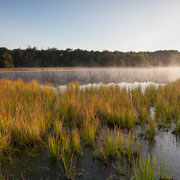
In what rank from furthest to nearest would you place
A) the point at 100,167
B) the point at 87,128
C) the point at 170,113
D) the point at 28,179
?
the point at 170,113
the point at 87,128
the point at 100,167
the point at 28,179

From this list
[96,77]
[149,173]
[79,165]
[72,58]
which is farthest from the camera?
[72,58]

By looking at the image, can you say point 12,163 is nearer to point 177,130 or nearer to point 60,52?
point 177,130

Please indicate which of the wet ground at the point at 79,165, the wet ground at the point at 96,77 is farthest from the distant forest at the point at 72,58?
the wet ground at the point at 79,165

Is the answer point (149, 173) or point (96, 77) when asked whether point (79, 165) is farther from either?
point (96, 77)

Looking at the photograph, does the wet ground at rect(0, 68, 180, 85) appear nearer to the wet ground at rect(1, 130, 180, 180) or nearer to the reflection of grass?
the wet ground at rect(1, 130, 180, 180)

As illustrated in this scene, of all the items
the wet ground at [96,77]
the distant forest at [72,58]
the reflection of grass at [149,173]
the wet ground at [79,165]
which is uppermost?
the distant forest at [72,58]

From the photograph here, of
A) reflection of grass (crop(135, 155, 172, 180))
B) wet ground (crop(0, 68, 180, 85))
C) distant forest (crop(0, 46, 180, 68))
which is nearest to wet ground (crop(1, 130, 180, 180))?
reflection of grass (crop(135, 155, 172, 180))

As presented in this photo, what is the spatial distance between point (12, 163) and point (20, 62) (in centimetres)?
6818

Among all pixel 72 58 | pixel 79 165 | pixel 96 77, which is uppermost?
pixel 72 58

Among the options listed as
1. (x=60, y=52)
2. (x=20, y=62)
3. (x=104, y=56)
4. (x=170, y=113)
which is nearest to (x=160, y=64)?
(x=104, y=56)

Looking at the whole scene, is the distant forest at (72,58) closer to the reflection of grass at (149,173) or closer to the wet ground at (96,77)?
the wet ground at (96,77)

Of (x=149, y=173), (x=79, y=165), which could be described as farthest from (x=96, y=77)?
(x=149, y=173)

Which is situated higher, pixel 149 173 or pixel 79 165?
pixel 149 173

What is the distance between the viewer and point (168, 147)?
12.6 ft
